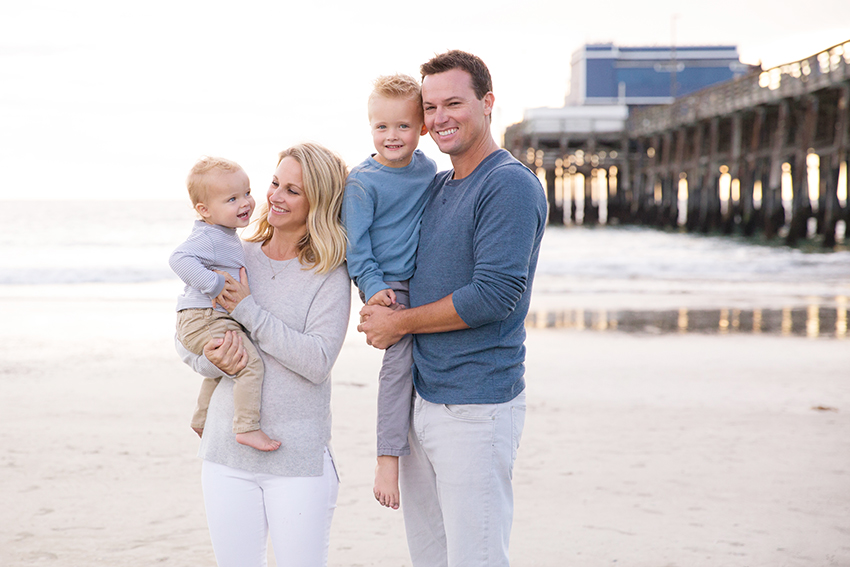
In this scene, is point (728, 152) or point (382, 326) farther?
point (728, 152)

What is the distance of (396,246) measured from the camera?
2.41 metres

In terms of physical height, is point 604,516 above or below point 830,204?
below

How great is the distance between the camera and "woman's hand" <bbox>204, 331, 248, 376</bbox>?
2254 millimetres

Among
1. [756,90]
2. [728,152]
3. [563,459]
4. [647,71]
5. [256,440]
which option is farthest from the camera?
[647,71]

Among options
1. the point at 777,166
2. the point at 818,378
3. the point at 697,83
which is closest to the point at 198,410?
the point at 818,378

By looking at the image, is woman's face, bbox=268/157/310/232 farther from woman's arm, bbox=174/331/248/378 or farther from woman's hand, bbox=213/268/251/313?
woman's arm, bbox=174/331/248/378

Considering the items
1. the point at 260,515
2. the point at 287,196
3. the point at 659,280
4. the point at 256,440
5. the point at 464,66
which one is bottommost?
the point at 659,280

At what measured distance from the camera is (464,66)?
7.50 feet

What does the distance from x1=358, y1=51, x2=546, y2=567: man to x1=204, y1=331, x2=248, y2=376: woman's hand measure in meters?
0.36

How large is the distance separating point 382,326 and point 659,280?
1418 cm

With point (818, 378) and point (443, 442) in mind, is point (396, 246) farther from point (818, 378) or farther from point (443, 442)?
point (818, 378)

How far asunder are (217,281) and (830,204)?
21101 mm

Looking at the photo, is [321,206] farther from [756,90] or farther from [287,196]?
[756,90]

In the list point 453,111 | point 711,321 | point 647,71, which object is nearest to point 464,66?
point 453,111
